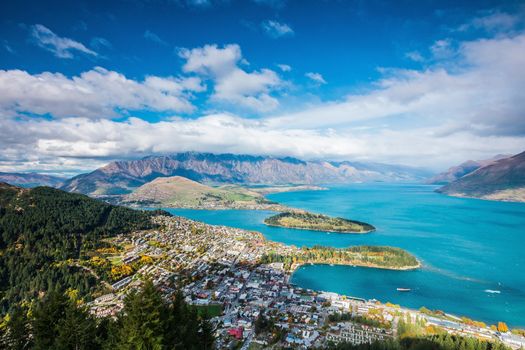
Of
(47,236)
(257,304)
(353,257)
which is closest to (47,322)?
(257,304)

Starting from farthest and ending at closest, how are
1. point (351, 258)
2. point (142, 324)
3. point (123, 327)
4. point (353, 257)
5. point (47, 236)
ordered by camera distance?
point (353, 257) < point (351, 258) < point (47, 236) < point (123, 327) < point (142, 324)

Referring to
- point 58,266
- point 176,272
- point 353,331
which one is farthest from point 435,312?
point 58,266

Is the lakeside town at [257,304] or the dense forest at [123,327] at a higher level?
the dense forest at [123,327]

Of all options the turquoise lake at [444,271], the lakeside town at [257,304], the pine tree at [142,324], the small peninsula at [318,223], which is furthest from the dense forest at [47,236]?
the small peninsula at [318,223]

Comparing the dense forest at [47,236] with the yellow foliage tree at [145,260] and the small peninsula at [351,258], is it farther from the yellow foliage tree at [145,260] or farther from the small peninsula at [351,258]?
the small peninsula at [351,258]

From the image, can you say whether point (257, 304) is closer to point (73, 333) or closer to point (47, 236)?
point (73, 333)

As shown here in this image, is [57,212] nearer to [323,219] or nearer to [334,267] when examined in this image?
[334,267]
